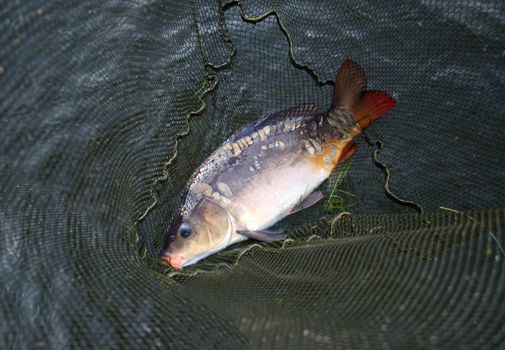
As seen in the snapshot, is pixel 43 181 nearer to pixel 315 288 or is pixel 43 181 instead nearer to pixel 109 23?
pixel 109 23

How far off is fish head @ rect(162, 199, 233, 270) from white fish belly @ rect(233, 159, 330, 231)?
121mm

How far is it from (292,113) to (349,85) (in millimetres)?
393

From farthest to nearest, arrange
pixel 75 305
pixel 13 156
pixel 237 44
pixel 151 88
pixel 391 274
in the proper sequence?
1. pixel 237 44
2. pixel 151 88
3. pixel 13 156
4. pixel 391 274
5. pixel 75 305

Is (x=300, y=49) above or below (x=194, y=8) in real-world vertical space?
below

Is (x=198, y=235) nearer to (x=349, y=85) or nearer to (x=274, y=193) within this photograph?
(x=274, y=193)

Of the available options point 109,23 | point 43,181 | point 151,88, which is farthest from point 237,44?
point 43,181

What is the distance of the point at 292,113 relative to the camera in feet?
10.3

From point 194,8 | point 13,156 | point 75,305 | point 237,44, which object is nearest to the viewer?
point 75,305

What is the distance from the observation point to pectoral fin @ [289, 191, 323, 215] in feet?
10.3

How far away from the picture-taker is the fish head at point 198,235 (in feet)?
8.97

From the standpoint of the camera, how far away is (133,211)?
2.64 meters

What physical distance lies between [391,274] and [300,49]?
1.91m

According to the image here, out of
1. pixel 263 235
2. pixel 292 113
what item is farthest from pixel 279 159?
pixel 263 235

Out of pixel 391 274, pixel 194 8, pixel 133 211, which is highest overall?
pixel 194 8
